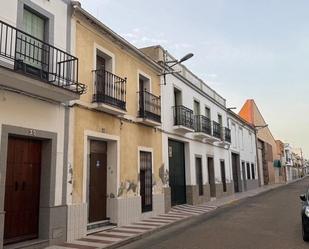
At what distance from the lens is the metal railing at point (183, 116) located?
17.5 meters

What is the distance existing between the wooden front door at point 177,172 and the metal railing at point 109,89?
5590 millimetres

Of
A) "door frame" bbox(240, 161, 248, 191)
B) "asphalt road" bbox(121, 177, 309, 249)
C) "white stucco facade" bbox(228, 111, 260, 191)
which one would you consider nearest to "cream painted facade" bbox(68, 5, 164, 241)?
"asphalt road" bbox(121, 177, 309, 249)

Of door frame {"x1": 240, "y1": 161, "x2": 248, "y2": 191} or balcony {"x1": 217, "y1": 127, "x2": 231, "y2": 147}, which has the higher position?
balcony {"x1": 217, "y1": 127, "x2": 231, "y2": 147}

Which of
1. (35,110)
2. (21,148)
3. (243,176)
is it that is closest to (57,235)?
(21,148)

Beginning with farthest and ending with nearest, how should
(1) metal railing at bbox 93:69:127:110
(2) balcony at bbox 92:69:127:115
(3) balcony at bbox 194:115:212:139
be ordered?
(3) balcony at bbox 194:115:212:139 < (1) metal railing at bbox 93:69:127:110 < (2) balcony at bbox 92:69:127:115

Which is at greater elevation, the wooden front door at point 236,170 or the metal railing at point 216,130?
the metal railing at point 216,130

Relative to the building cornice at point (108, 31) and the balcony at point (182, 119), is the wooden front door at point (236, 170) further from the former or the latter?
the building cornice at point (108, 31)

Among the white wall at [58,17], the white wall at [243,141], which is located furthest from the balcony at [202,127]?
the white wall at [58,17]

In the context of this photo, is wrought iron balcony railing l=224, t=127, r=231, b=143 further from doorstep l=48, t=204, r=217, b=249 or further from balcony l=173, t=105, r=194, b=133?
doorstep l=48, t=204, r=217, b=249

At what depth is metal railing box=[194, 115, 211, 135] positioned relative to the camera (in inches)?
794

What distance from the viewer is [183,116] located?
1797 cm

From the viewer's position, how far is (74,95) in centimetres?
915

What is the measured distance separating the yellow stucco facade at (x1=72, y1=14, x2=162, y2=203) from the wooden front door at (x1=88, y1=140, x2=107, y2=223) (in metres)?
0.52

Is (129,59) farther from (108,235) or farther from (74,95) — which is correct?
(108,235)
